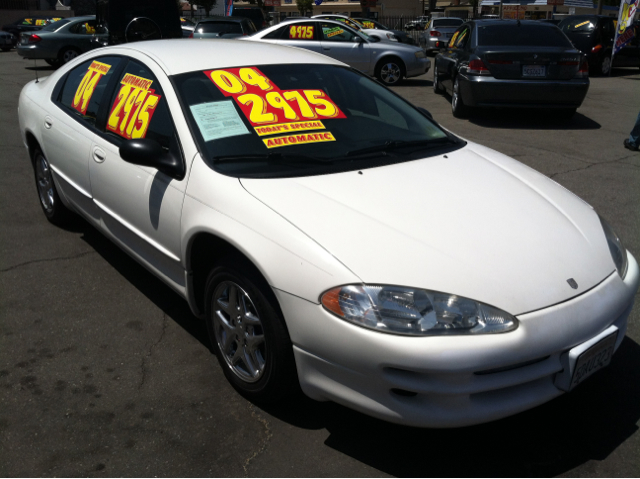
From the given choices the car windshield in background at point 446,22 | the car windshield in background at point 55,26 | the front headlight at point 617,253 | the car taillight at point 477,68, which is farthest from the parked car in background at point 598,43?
the front headlight at point 617,253

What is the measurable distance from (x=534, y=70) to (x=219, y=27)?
10.3 meters

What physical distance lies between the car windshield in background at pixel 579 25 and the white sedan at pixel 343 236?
1350 centimetres

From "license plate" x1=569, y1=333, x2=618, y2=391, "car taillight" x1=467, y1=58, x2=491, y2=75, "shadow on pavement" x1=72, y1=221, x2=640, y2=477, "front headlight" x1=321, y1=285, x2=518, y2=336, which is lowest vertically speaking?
"shadow on pavement" x1=72, y1=221, x2=640, y2=477

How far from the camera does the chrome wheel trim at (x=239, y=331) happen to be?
2709 millimetres

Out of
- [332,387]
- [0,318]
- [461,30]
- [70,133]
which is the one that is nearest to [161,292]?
[0,318]

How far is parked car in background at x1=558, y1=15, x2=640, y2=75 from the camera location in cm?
1526

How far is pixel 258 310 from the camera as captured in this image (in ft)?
8.46

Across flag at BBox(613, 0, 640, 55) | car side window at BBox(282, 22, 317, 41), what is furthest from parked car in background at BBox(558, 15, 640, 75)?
car side window at BBox(282, 22, 317, 41)

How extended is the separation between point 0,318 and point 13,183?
3.11 metres

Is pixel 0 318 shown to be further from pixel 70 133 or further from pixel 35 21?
pixel 35 21

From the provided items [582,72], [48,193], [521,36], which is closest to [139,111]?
[48,193]

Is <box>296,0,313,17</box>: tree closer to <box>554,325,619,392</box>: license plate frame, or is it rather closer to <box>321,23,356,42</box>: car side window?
<box>321,23,356,42</box>: car side window

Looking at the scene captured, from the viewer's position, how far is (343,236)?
2473 millimetres

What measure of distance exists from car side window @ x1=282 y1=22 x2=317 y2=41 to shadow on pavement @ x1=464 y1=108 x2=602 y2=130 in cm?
466
